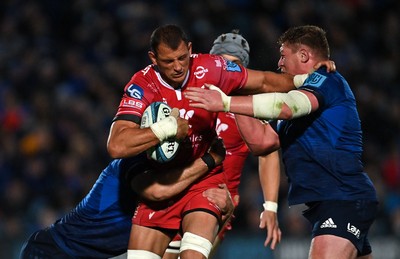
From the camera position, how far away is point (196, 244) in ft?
21.2

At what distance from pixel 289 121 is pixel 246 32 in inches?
290

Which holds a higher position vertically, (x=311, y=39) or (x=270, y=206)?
(x=311, y=39)

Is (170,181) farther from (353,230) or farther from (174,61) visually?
(353,230)

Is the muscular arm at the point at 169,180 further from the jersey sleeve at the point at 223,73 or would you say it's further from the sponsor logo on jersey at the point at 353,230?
the sponsor logo on jersey at the point at 353,230

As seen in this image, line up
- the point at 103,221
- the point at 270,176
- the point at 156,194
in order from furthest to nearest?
the point at 270,176 < the point at 103,221 < the point at 156,194

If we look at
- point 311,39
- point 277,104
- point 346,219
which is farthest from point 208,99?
point 346,219

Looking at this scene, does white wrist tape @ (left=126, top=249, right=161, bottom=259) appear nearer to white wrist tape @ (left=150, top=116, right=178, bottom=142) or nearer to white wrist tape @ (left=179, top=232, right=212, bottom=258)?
white wrist tape @ (left=179, top=232, right=212, bottom=258)

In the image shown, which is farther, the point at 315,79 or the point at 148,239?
the point at 148,239

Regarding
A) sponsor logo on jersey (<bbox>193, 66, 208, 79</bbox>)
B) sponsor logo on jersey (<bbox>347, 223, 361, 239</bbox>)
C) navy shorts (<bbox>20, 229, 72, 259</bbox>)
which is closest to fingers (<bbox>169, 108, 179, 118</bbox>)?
sponsor logo on jersey (<bbox>193, 66, 208, 79</bbox>)

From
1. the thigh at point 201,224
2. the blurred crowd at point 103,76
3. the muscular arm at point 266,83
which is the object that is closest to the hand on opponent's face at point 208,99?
the muscular arm at point 266,83

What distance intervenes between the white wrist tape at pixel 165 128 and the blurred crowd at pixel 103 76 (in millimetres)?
5483

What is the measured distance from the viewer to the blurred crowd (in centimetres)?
1212

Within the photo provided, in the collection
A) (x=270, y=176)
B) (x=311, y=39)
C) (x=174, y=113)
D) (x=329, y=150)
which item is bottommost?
(x=270, y=176)

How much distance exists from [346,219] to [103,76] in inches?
310
